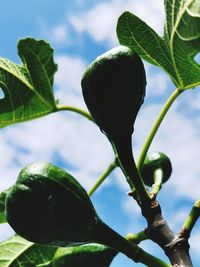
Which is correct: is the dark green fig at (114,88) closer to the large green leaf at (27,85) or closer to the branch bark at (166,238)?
the branch bark at (166,238)

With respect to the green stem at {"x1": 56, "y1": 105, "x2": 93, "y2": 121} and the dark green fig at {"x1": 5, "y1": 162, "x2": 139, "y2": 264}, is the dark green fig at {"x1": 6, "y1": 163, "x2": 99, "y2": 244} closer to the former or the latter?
the dark green fig at {"x1": 5, "y1": 162, "x2": 139, "y2": 264}

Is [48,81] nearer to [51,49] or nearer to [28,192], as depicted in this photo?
[51,49]

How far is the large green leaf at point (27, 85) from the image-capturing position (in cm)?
271

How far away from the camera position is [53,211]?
1.92 meters

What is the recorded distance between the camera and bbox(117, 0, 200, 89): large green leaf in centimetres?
207

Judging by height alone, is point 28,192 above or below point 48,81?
below

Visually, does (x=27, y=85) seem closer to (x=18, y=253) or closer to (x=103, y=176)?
(x=103, y=176)

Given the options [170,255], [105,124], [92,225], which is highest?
[105,124]

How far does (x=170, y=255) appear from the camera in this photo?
207 centimetres

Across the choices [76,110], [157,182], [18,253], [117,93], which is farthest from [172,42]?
[18,253]

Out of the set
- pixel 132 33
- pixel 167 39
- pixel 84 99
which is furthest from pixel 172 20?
pixel 84 99

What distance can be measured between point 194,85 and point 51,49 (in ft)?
2.44

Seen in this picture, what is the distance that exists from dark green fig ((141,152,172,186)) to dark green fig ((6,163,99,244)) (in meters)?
1.06

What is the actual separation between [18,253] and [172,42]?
1.44 meters
